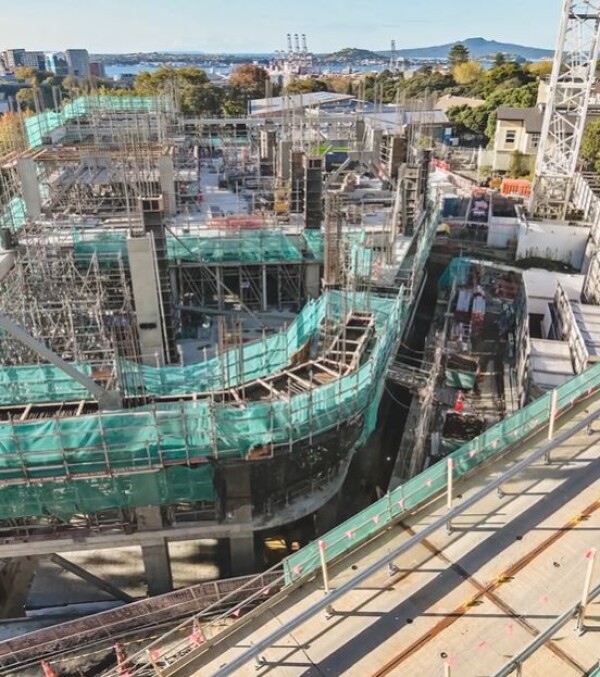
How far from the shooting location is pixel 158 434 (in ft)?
41.2

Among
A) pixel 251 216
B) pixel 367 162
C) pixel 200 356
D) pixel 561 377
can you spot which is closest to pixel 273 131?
pixel 367 162

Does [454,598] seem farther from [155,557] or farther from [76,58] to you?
[76,58]

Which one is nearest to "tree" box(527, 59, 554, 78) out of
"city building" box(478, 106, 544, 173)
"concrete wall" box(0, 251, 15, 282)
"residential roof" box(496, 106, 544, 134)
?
"residential roof" box(496, 106, 544, 134)

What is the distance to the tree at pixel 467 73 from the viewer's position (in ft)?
288

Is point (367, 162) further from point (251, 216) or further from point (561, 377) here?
point (561, 377)

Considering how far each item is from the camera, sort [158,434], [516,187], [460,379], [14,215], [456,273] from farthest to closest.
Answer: [516,187] → [456,273] → [14,215] → [460,379] → [158,434]

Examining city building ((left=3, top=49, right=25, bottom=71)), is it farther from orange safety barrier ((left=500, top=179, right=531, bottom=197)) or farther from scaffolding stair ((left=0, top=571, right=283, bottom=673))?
scaffolding stair ((left=0, top=571, right=283, bottom=673))

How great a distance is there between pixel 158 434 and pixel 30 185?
682 inches

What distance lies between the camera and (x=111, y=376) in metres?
15.1

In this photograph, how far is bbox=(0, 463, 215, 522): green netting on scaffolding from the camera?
12664 mm

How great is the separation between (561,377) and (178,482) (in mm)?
11317

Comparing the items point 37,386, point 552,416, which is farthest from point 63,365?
point 552,416

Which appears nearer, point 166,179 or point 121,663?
point 121,663

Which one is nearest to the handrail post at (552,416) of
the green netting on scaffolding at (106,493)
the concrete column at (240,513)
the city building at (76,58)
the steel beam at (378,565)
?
the steel beam at (378,565)
